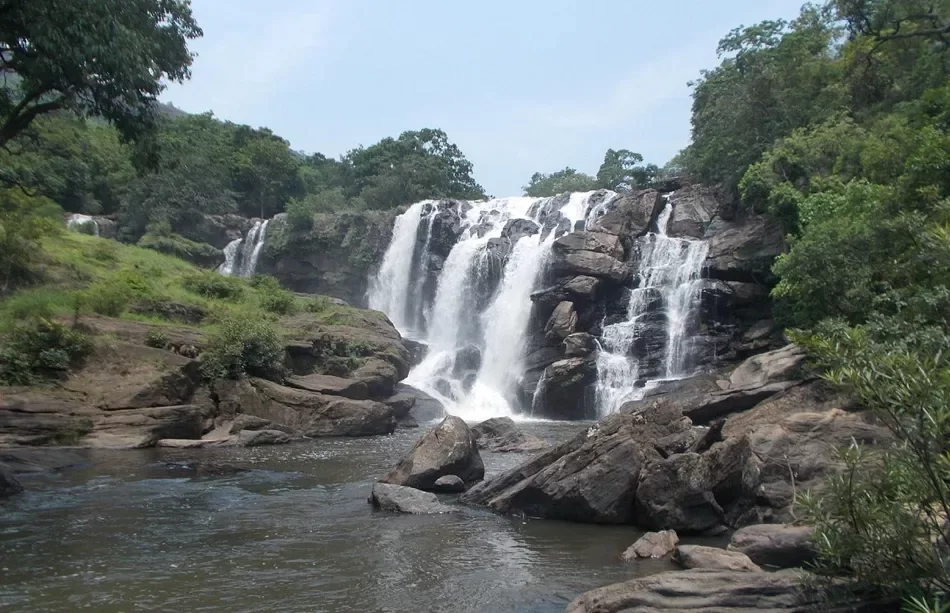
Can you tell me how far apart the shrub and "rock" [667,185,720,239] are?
23440 millimetres

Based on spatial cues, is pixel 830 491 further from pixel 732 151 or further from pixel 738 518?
pixel 732 151

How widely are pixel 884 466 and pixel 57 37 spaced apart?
1143cm

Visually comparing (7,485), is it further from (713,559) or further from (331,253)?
(331,253)

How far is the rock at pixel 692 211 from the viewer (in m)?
34.4

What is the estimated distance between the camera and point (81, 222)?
150 feet

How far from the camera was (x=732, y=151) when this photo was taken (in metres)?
32.1

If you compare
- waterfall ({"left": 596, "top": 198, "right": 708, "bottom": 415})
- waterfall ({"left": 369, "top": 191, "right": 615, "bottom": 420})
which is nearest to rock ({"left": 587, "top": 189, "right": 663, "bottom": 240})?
waterfall ({"left": 369, "top": 191, "right": 615, "bottom": 420})

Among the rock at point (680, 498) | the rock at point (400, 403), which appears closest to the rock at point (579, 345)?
the rock at point (400, 403)

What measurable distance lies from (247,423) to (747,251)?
20653 millimetres

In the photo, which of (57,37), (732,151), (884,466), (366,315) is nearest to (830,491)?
(884,466)

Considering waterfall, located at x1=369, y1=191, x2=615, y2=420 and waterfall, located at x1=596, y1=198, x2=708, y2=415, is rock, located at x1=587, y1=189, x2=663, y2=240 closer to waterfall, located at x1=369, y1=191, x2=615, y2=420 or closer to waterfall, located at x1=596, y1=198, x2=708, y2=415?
waterfall, located at x1=369, y1=191, x2=615, y2=420

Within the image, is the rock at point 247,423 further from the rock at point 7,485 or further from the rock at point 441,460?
the rock at point 441,460

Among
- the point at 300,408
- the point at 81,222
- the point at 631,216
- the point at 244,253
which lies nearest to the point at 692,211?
the point at 631,216

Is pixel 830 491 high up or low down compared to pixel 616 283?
down
